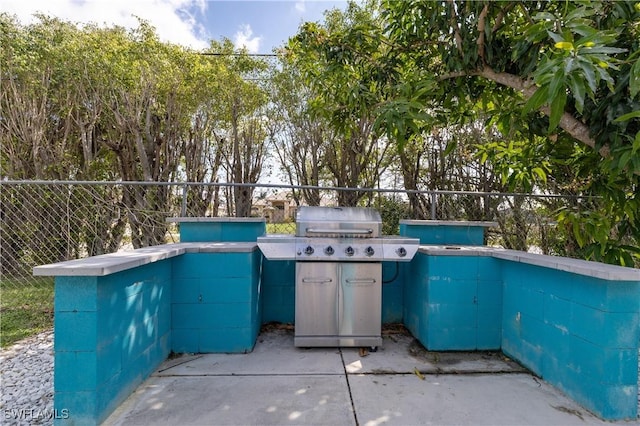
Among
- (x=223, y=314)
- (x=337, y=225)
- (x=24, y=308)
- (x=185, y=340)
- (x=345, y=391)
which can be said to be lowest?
(x=24, y=308)

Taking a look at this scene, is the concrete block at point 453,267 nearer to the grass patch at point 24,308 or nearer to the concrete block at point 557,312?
the concrete block at point 557,312

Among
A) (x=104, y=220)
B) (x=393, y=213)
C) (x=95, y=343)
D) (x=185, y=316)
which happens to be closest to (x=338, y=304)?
(x=185, y=316)

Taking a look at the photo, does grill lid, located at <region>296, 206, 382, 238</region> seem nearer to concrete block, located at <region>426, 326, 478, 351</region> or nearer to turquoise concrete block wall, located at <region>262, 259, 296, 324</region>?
turquoise concrete block wall, located at <region>262, 259, 296, 324</region>

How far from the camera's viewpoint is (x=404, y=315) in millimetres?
3766

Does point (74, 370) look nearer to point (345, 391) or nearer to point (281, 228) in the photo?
point (345, 391)

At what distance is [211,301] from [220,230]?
0.83 metres

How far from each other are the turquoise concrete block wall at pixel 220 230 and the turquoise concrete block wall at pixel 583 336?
8.74 feet

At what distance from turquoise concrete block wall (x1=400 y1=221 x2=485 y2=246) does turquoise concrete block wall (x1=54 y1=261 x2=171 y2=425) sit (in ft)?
9.17

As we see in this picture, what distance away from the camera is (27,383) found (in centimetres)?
254

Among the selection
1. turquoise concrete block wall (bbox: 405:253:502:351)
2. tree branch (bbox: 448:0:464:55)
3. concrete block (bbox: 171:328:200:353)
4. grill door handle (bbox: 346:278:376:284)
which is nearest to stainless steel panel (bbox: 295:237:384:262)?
grill door handle (bbox: 346:278:376:284)

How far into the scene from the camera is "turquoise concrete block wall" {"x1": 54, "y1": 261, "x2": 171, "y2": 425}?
177 cm

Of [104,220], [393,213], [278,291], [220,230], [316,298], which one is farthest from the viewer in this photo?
[393,213]

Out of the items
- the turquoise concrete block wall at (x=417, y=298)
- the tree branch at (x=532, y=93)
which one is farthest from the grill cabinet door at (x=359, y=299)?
the tree branch at (x=532, y=93)

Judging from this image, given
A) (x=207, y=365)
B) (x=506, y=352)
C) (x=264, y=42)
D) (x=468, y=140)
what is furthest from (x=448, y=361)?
(x=264, y=42)
